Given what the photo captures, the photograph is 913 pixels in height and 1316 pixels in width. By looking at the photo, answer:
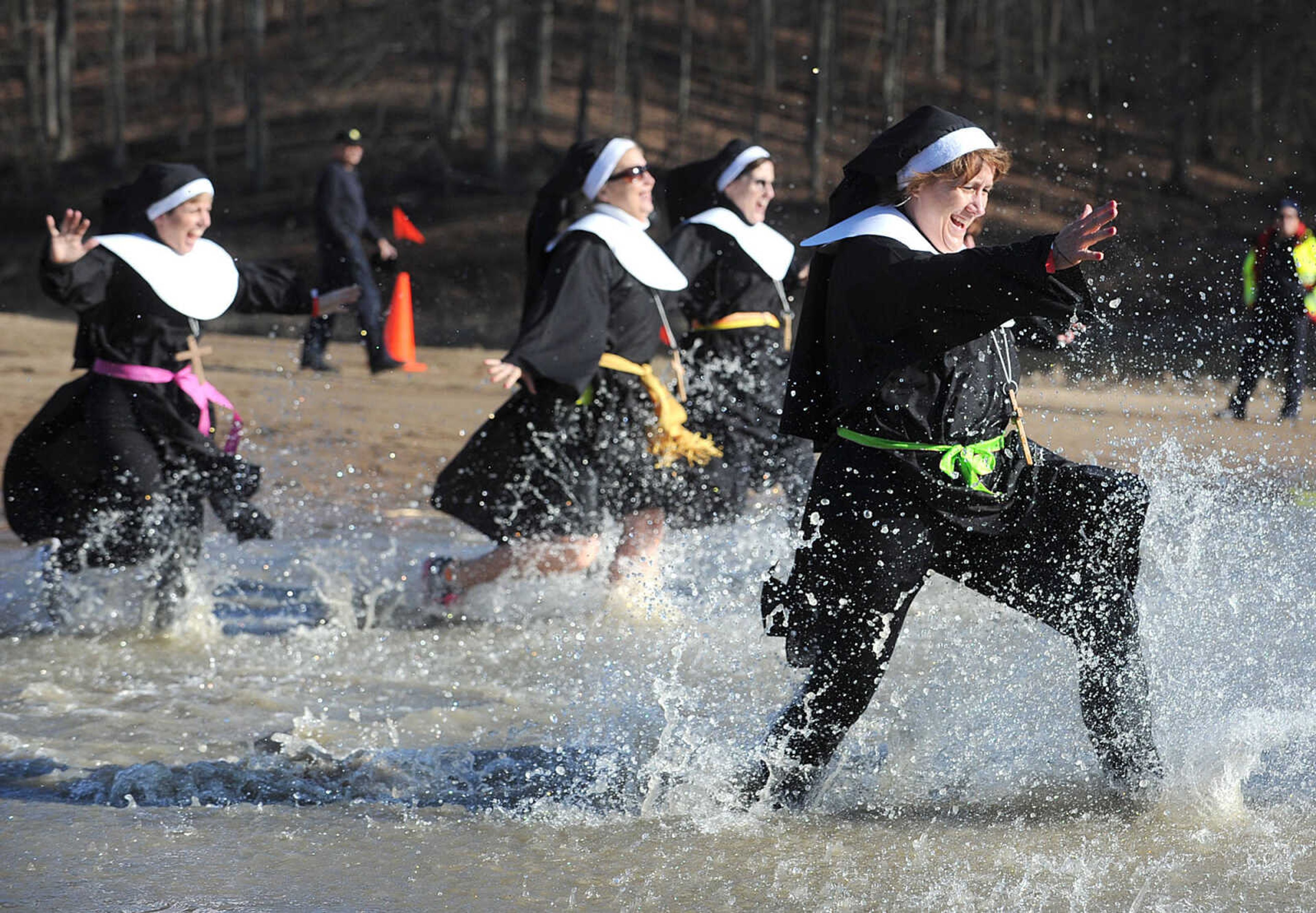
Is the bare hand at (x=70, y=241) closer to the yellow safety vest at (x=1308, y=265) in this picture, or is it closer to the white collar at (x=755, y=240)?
the white collar at (x=755, y=240)

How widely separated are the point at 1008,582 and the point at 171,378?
3265 millimetres

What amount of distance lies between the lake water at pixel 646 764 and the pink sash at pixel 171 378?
0.64 meters

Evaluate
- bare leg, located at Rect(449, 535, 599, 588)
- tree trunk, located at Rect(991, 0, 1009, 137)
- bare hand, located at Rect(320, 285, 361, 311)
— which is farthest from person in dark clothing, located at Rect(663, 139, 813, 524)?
tree trunk, located at Rect(991, 0, 1009, 137)

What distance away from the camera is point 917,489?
11.6ft

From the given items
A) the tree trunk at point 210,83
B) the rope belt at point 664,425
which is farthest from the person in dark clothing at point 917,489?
the tree trunk at point 210,83

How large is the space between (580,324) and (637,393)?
39cm

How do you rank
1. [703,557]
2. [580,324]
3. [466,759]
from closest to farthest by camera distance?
[466,759], [580,324], [703,557]

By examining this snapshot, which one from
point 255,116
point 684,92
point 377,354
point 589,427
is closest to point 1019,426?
point 589,427

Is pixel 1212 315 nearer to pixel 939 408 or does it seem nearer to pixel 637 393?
pixel 637 393

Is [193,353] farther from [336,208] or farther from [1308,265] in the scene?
[1308,265]

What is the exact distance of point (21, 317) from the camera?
19.6 meters

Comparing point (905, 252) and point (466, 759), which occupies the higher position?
point (905, 252)

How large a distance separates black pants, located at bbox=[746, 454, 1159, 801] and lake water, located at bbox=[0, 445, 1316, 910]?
31 centimetres

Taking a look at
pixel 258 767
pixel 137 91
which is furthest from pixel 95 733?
pixel 137 91
